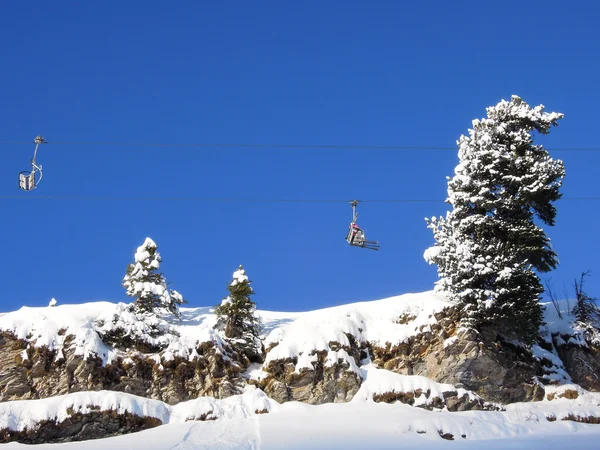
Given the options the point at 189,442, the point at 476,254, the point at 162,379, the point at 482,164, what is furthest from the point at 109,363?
the point at 482,164

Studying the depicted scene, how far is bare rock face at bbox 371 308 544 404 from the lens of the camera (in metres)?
30.0

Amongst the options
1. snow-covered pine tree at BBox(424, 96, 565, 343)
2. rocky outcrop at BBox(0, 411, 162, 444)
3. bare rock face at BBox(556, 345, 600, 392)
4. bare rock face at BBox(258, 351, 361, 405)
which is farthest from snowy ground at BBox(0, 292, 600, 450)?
snow-covered pine tree at BBox(424, 96, 565, 343)

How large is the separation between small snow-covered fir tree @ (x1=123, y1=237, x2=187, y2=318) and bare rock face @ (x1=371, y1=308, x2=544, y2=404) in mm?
12146

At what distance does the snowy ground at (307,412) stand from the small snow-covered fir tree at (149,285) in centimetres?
167

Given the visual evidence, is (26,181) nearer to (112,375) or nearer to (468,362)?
(112,375)

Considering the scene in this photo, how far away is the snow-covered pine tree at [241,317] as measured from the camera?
3225cm

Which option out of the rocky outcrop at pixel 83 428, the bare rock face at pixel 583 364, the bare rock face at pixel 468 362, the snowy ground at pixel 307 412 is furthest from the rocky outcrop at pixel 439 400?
the rocky outcrop at pixel 83 428

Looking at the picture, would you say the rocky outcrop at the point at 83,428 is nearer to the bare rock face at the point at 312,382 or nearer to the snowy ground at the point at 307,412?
the snowy ground at the point at 307,412

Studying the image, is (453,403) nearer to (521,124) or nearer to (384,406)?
(384,406)

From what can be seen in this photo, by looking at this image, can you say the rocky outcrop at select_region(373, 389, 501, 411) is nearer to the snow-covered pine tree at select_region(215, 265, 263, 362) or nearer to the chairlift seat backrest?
the snow-covered pine tree at select_region(215, 265, 263, 362)

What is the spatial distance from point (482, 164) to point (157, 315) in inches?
815

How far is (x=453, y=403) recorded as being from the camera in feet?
94.2

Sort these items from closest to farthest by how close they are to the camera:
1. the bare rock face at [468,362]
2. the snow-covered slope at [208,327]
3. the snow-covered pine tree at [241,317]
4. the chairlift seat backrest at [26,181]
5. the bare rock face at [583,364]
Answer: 1. the chairlift seat backrest at [26,181]
2. the snow-covered slope at [208,327]
3. the bare rock face at [468,362]
4. the bare rock face at [583,364]
5. the snow-covered pine tree at [241,317]

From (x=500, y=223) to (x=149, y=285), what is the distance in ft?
66.3
